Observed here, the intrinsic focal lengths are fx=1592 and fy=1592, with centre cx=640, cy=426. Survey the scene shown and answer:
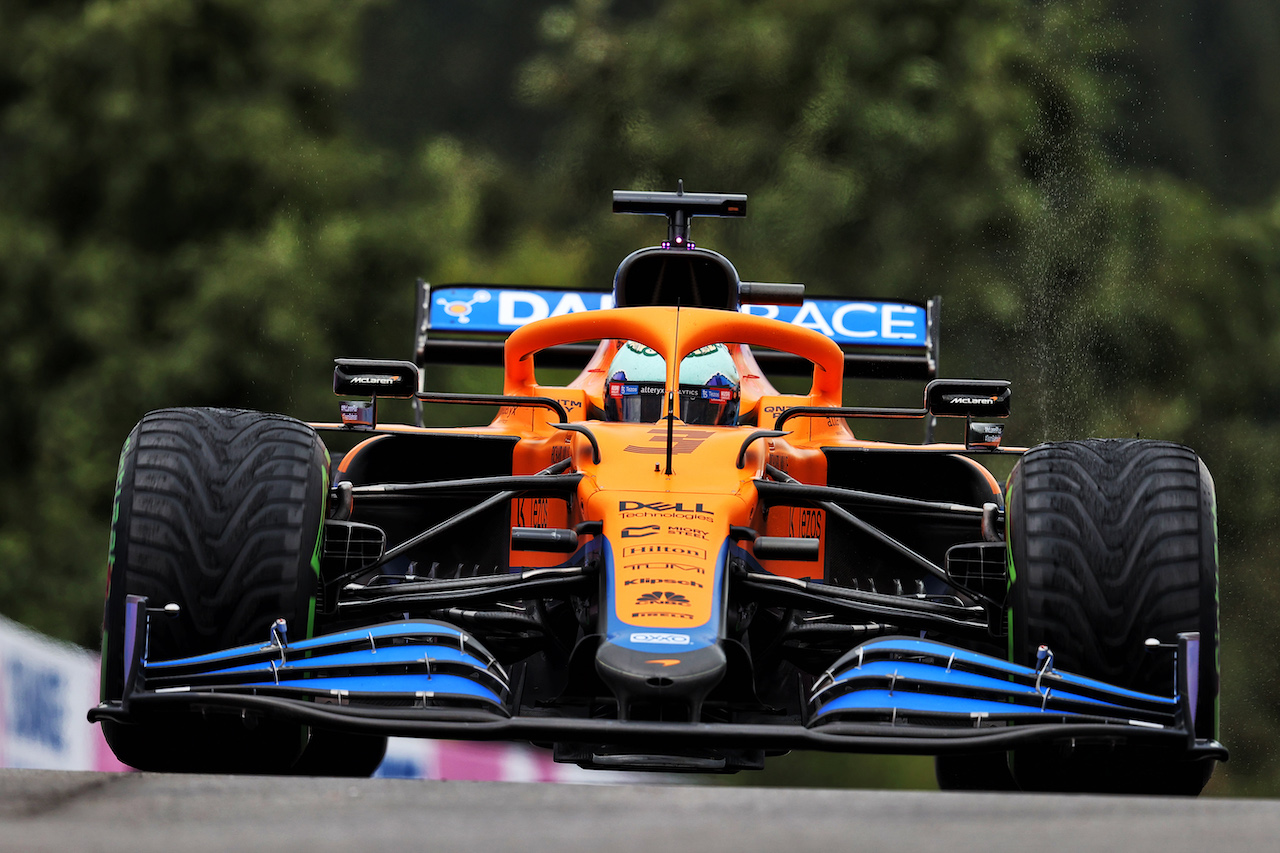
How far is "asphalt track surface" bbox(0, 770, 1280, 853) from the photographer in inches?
119

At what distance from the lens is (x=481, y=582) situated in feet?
15.9

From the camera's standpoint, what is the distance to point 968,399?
17.1 feet

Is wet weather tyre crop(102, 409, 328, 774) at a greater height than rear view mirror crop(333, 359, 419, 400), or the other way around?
rear view mirror crop(333, 359, 419, 400)

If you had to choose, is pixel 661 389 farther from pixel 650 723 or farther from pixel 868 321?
pixel 868 321

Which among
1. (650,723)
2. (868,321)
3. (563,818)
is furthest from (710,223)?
(563,818)

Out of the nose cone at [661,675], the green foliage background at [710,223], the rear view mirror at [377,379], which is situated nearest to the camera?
the nose cone at [661,675]

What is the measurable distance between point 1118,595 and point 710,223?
18307 millimetres

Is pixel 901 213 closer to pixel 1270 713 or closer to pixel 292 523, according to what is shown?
pixel 1270 713

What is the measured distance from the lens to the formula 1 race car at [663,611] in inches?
164

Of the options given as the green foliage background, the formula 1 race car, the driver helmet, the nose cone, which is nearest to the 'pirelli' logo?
the formula 1 race car

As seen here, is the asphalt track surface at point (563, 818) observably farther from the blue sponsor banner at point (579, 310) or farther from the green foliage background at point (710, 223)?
the green foliage background at point (710, 223)

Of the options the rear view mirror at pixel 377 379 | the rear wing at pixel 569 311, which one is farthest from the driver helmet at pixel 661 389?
the rear wing at pixel 569 311

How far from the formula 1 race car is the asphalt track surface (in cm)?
39

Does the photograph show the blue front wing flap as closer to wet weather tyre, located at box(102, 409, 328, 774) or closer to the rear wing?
wet weather tyre, located at box(102, 409, 328, 774)
